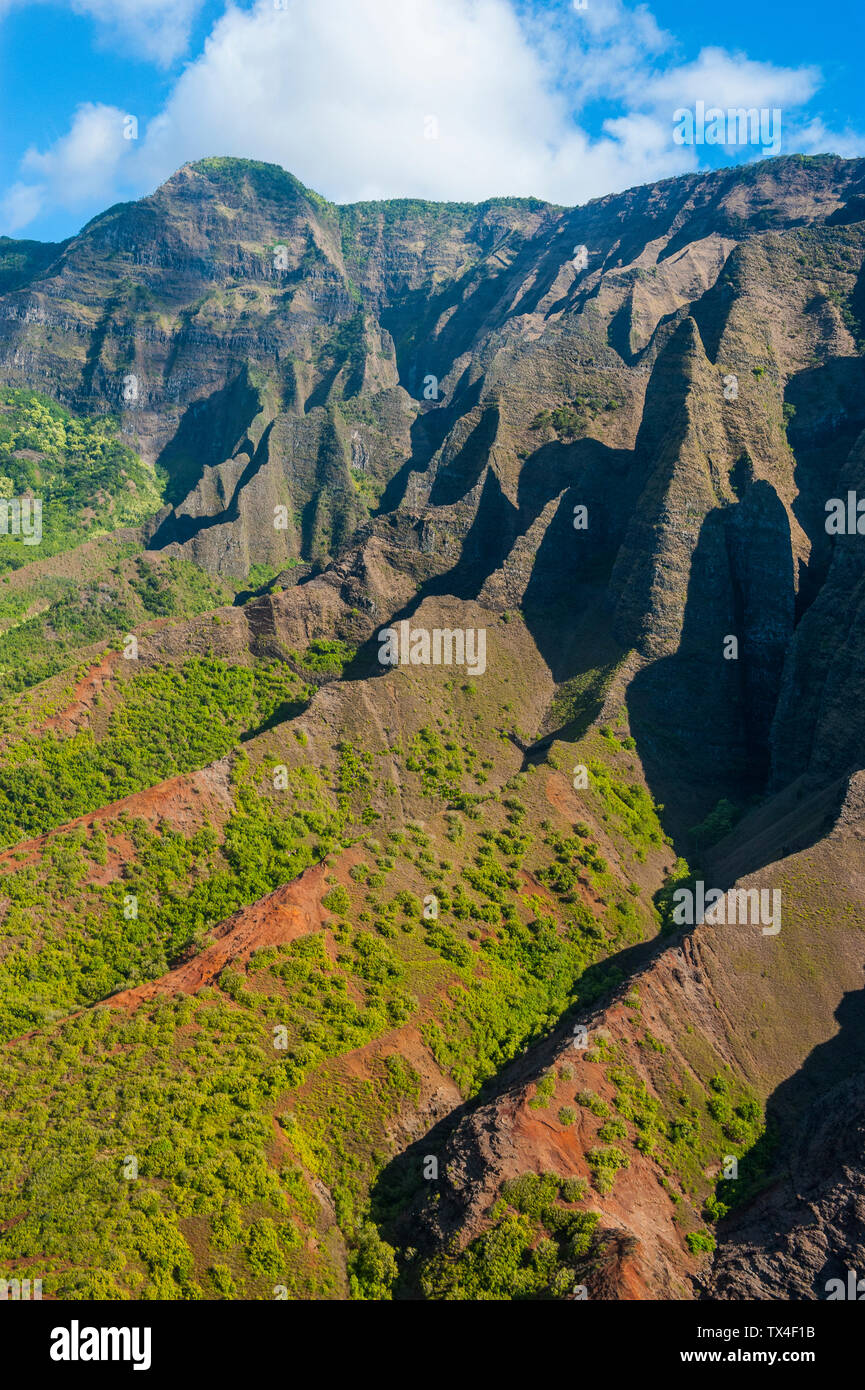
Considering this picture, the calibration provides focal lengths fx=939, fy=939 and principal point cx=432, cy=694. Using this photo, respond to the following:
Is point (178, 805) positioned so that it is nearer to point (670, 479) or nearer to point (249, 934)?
point (249, 934)

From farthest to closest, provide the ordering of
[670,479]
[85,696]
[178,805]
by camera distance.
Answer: [85,696]
[670,479]
[178,805]

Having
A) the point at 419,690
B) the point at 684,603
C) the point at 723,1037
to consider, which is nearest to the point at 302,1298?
the point at 723,1037

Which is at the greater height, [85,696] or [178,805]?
[85,696]

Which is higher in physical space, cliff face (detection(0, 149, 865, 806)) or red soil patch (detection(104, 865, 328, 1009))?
cliff face (detection(0, 149, 865, 806))

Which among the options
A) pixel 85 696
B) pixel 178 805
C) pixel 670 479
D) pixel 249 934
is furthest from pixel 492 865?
pixel 85 696

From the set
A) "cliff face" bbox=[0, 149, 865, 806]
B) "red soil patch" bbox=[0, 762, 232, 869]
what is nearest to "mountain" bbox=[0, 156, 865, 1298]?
"red soil patch" bbox=[0, 762, 232, 869]

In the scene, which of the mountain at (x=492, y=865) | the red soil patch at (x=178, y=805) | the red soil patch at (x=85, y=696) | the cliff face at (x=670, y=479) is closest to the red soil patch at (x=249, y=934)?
the mountain at (x=492, y=865)

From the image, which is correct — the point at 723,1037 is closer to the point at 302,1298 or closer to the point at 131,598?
the point at 302,1298

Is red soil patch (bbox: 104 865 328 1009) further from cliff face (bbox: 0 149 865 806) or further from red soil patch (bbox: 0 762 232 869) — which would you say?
cliff face (bbox: 0 149 865 806)

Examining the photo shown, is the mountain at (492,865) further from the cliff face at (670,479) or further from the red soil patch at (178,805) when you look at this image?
the cliff face at (670,479)
